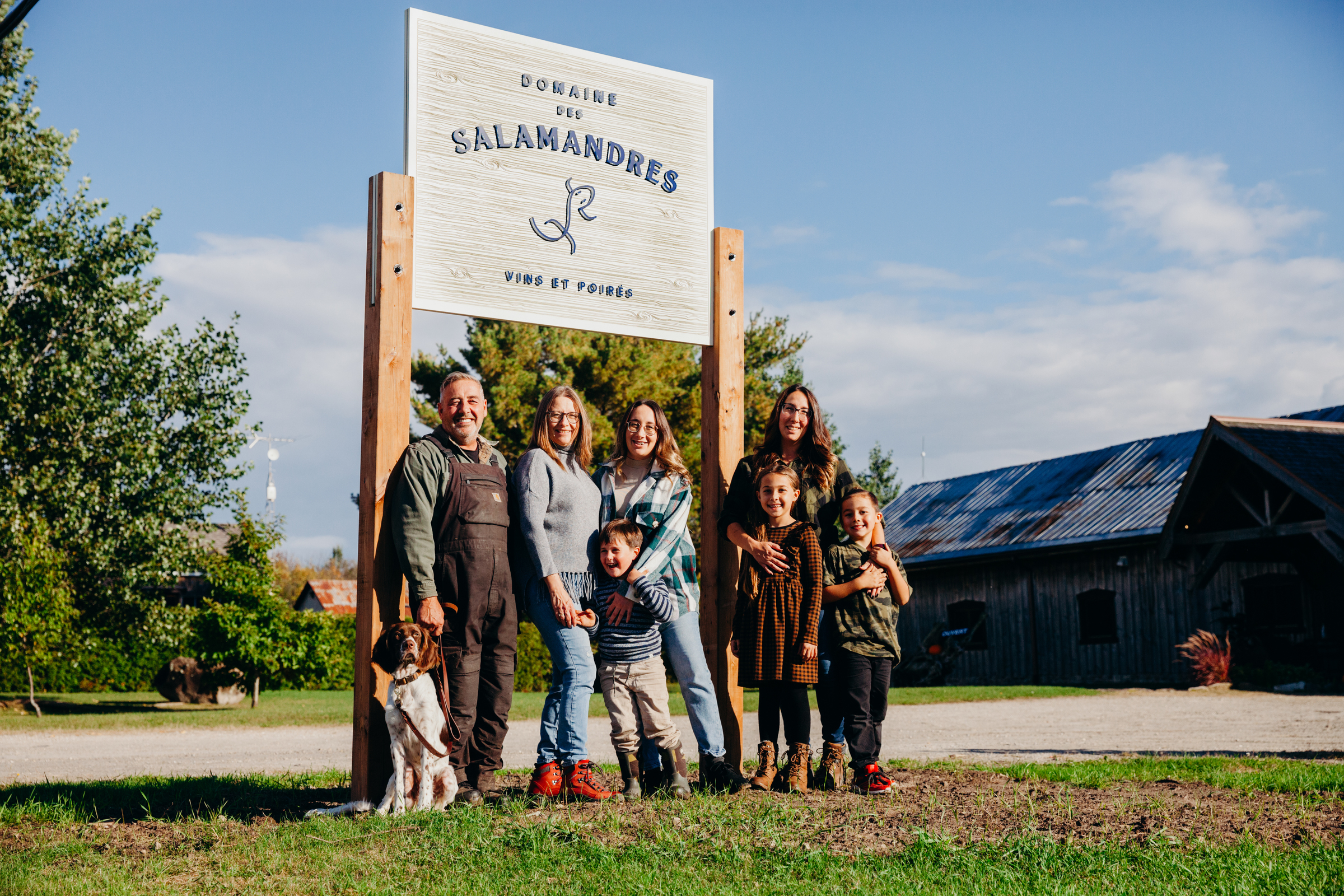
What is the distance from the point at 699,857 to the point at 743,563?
2.04 m

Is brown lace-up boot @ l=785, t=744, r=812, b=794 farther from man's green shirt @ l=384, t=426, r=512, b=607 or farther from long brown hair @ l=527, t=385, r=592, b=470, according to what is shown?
man's green shirt @ l=384, t=426, r=512, b=607

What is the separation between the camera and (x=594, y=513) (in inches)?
221

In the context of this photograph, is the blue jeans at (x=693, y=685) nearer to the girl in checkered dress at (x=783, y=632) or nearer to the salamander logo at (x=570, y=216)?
the girl in checkered dress at (x=783, y=632)

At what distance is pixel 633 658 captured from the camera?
5406mm

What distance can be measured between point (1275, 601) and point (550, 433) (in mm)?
18621

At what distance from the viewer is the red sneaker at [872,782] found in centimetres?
552

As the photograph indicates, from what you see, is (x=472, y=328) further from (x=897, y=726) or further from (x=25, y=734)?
(x=897, y=726)

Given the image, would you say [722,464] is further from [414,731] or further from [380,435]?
[414,731]

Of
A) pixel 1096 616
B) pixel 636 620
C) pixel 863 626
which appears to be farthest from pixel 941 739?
pixel 1096 616

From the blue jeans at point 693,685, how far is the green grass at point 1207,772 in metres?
2.01

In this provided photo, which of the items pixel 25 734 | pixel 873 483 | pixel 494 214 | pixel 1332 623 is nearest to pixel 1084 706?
pixel 1332 623

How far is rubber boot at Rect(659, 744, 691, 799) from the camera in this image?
5.32m

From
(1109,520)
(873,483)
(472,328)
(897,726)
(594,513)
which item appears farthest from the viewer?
(873,483)

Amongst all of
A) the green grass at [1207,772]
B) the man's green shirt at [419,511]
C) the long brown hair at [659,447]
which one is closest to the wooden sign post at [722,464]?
the long brown hair at [659,447]
